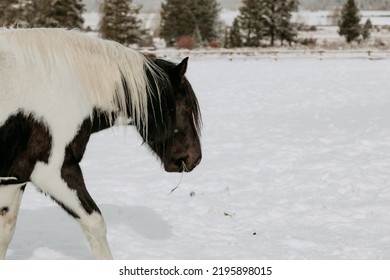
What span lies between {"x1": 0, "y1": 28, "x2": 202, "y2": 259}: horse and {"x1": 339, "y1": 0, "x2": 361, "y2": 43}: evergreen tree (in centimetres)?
4695

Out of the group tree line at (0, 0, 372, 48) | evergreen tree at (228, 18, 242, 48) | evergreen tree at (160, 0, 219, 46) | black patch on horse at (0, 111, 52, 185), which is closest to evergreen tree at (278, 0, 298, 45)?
tree line at (0, 0, 372, 48)

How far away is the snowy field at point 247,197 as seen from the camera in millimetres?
4516

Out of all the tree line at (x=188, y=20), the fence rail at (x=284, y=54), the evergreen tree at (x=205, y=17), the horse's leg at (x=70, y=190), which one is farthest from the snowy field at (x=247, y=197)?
the evergreen tree at (x=205, y=17)

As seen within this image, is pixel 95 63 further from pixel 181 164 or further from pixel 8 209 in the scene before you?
pixel 8 209

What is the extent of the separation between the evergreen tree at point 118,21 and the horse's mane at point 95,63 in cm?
3651

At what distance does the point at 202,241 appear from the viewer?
4.66 meters

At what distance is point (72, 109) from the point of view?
10.3 ft

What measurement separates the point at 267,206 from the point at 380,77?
13349 millimetres

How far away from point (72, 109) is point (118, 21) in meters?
38.3

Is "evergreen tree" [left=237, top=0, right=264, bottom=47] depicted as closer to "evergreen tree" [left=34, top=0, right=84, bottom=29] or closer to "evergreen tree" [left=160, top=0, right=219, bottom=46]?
"evergreen tree" [left=160, top=0, right=219, bottom=46]

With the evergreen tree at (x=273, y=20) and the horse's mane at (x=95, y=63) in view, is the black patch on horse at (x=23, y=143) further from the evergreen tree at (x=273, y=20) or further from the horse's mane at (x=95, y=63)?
the evergreen tree at (x=273, y=20)

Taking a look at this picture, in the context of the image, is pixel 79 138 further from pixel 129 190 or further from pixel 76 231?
pixel 129 190
